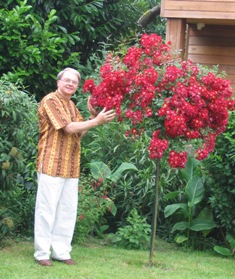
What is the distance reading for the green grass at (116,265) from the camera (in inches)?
257

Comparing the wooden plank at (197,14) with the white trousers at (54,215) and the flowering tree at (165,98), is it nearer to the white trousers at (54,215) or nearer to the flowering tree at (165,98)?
the flowering tree at (165,98)

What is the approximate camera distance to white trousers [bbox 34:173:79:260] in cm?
670

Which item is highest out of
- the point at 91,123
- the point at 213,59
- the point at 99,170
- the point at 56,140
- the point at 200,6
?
the point at 200,6

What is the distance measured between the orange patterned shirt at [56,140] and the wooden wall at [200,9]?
447cm

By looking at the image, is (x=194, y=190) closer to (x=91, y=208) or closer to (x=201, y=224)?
(x=201, y=224)

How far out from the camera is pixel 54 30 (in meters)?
10.5

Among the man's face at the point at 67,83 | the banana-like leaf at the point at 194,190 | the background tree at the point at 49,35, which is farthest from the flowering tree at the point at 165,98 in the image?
the background tree at the point at 49,35

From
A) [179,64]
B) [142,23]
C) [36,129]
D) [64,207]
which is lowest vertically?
[64,207]

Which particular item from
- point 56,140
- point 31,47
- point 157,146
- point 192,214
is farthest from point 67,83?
point 31,47

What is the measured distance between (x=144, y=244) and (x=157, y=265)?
1.12 meters

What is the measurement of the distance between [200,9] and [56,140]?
4846mm

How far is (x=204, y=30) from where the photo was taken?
40.9 feet

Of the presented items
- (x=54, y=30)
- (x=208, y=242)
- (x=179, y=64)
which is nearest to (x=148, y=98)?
(x=179, y=64)

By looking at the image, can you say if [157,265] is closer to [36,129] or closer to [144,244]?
[144,244]
